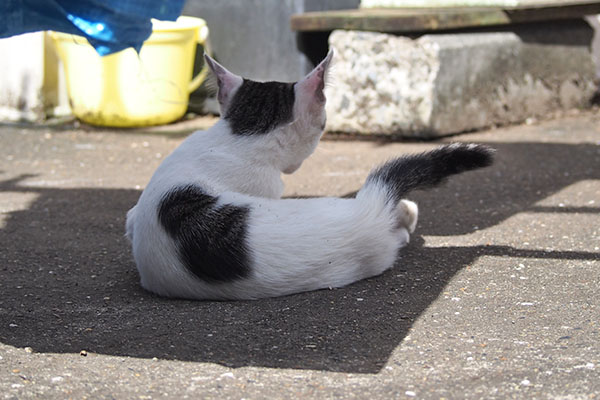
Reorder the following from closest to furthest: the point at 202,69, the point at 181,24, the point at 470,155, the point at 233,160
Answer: the point at 470,155 < the point at 233,160 < the point at 181,24 < the point at 202,69

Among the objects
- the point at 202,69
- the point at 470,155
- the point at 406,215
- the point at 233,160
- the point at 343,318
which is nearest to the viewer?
the point at 343,318

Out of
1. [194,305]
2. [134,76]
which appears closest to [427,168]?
[194,305]

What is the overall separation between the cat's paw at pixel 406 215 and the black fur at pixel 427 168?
0.34 metres

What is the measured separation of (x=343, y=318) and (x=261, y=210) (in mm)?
541

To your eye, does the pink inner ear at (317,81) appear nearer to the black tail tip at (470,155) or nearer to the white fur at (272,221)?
the white fur at (272,221)

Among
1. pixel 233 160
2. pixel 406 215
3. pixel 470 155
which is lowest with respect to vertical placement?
pixel 406 215

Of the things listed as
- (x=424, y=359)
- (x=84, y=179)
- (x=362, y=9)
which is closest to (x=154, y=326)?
(x=424, y=359)

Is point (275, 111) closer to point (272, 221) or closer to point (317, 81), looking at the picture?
point (317, 81)

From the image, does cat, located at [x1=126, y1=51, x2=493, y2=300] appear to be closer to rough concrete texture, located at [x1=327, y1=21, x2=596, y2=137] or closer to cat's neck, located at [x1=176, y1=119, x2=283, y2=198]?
cat's neck, located at [x1=176, y1=119, x2=283, y2=198]

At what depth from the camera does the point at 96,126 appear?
7.40 meters

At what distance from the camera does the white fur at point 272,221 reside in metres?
3.12

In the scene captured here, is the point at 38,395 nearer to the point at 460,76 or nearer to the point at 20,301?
the point at 20,301

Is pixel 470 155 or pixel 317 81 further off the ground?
pixel 317 81

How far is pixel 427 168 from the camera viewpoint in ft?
10.9
